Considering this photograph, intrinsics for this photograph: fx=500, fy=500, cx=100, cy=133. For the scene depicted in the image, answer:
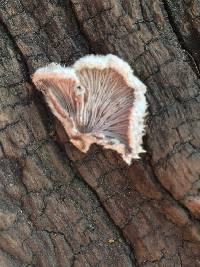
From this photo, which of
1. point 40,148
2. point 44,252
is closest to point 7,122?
point 40,148

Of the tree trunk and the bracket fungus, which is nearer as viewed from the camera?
the bracket fungus

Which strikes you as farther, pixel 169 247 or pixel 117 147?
pixel 169 247

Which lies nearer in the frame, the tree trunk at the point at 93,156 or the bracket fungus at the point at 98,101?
the bracket fungus at the point at 98,101

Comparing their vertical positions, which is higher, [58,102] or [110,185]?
[58,102]

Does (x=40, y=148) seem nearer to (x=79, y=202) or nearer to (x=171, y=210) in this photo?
(x=79, y=202)
